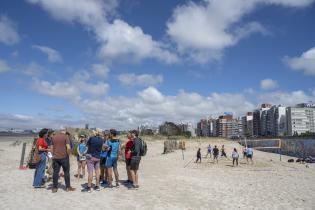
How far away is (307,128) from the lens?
154m

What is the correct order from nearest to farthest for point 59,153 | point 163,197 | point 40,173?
point 163,197, point 59,153, point 40,173

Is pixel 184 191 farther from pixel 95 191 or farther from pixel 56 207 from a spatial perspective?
pixel 56 207

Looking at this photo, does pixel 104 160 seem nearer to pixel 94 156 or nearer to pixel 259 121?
pixel 94 156

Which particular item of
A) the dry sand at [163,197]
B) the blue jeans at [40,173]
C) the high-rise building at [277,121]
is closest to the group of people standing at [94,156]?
the blue jeans at [40,173]

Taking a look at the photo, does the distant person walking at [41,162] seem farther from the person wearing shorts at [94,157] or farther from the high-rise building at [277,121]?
the high-rise building at [277,121]

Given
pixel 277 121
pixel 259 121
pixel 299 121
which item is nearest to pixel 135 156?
pixel 299 121

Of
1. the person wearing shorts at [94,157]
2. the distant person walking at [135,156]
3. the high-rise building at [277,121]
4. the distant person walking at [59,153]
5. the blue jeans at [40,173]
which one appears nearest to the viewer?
the distant person walking at [59,153]

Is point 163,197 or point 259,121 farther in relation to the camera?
point 259,121

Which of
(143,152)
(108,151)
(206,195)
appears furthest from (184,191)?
(108,151)

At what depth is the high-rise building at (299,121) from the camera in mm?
150625

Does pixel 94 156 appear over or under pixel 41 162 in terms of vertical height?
over

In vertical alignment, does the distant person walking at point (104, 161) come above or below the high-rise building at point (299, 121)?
below

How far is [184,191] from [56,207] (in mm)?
3875

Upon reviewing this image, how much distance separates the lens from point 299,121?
15288cm
